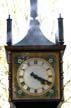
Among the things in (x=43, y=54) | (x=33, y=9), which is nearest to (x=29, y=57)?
(x=43, y=54)

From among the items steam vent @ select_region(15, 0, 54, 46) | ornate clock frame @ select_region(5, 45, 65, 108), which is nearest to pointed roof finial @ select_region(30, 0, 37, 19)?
steam vent @ select_region(15, 0, 54, 46)

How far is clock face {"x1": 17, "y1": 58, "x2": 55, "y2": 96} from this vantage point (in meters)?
5.89

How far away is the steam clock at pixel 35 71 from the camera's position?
587cm

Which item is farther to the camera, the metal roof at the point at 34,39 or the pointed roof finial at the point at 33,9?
the pointed roof finial at the point at 33,9

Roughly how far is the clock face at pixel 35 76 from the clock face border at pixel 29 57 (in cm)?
3

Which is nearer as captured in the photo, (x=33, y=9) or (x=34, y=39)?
(x=34, y=39)

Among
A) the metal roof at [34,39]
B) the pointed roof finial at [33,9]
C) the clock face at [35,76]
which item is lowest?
the clock face at [35,76]

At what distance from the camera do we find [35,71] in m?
5.97

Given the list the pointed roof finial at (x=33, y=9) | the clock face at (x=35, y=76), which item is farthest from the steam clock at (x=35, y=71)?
the pointed roof finial at (x=33, y=9)

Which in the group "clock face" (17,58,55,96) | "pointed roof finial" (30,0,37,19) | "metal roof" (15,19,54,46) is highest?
"pointed roof finial" (30,0,37,19)

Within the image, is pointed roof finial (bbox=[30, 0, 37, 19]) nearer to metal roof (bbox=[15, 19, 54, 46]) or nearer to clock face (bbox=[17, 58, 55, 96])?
metal roof (bbox=[15, 19, 54, 46])

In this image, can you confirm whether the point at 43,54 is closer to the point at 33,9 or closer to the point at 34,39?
the point at 34,39

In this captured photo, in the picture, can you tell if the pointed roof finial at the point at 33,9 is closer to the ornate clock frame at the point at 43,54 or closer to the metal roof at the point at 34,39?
the metal roof at the point at 34,39

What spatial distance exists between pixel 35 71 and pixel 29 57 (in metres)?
0.16
